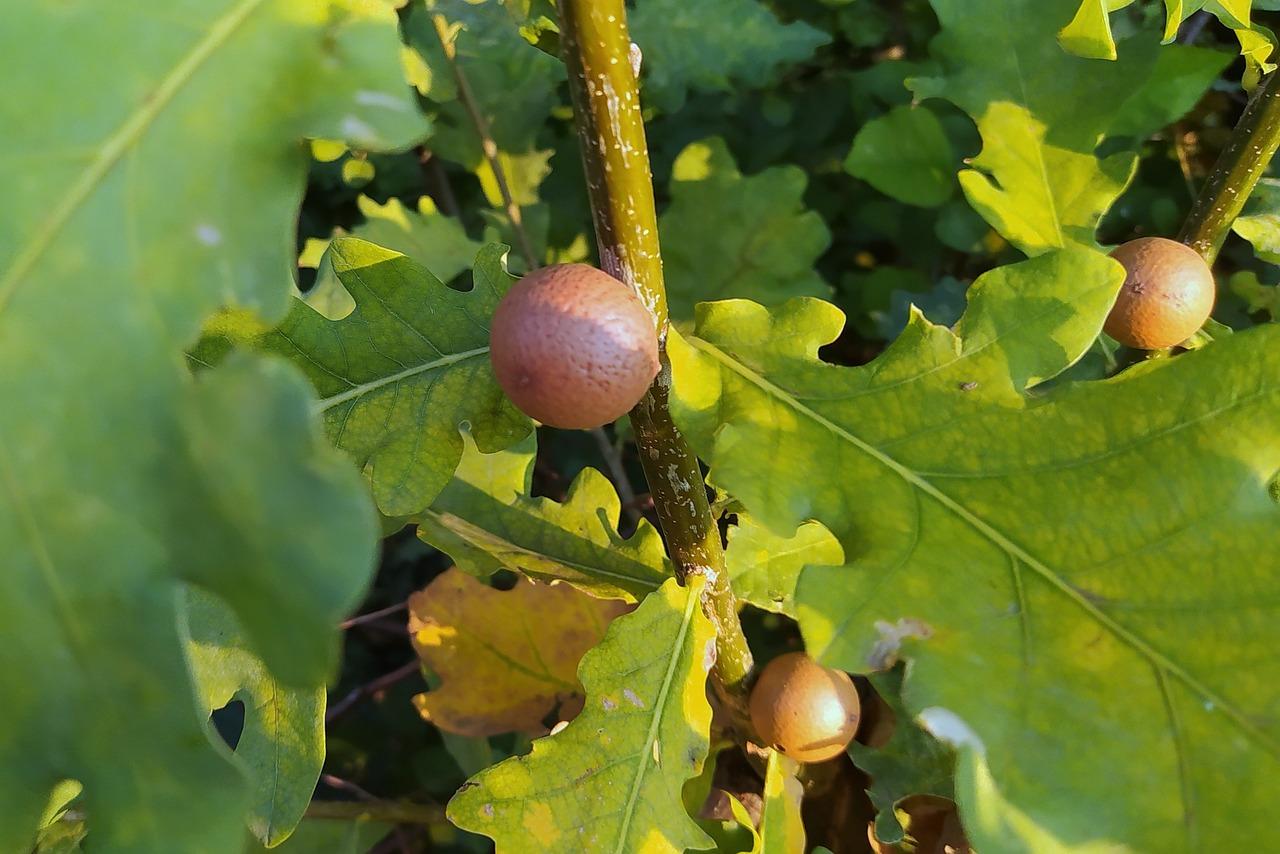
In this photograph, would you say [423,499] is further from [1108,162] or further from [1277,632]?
[1108,162]

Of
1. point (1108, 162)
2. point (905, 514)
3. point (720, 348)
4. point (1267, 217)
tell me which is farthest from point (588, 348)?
point (1267, 217)

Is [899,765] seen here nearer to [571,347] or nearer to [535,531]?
[535,531]

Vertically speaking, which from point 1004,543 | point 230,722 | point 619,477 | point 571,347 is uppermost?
point 571,347

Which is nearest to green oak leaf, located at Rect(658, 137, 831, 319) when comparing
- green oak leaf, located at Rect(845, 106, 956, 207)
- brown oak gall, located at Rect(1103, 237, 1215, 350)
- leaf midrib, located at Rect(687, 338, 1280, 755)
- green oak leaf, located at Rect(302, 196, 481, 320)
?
green oak leaf, located at Rect(845, 106, 956, 207)

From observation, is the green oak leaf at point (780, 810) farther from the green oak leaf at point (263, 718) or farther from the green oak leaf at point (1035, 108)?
the green oak leaf at point (1035, 108)

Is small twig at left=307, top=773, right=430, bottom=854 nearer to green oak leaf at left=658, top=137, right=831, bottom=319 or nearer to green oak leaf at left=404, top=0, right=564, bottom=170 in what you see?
green oak leaf at left=658, top=137, right=831, bottom=319

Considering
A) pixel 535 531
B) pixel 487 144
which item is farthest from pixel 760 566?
pixel 487 144

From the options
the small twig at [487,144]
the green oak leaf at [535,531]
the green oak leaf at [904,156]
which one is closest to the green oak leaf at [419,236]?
the small twig at [487,144]
